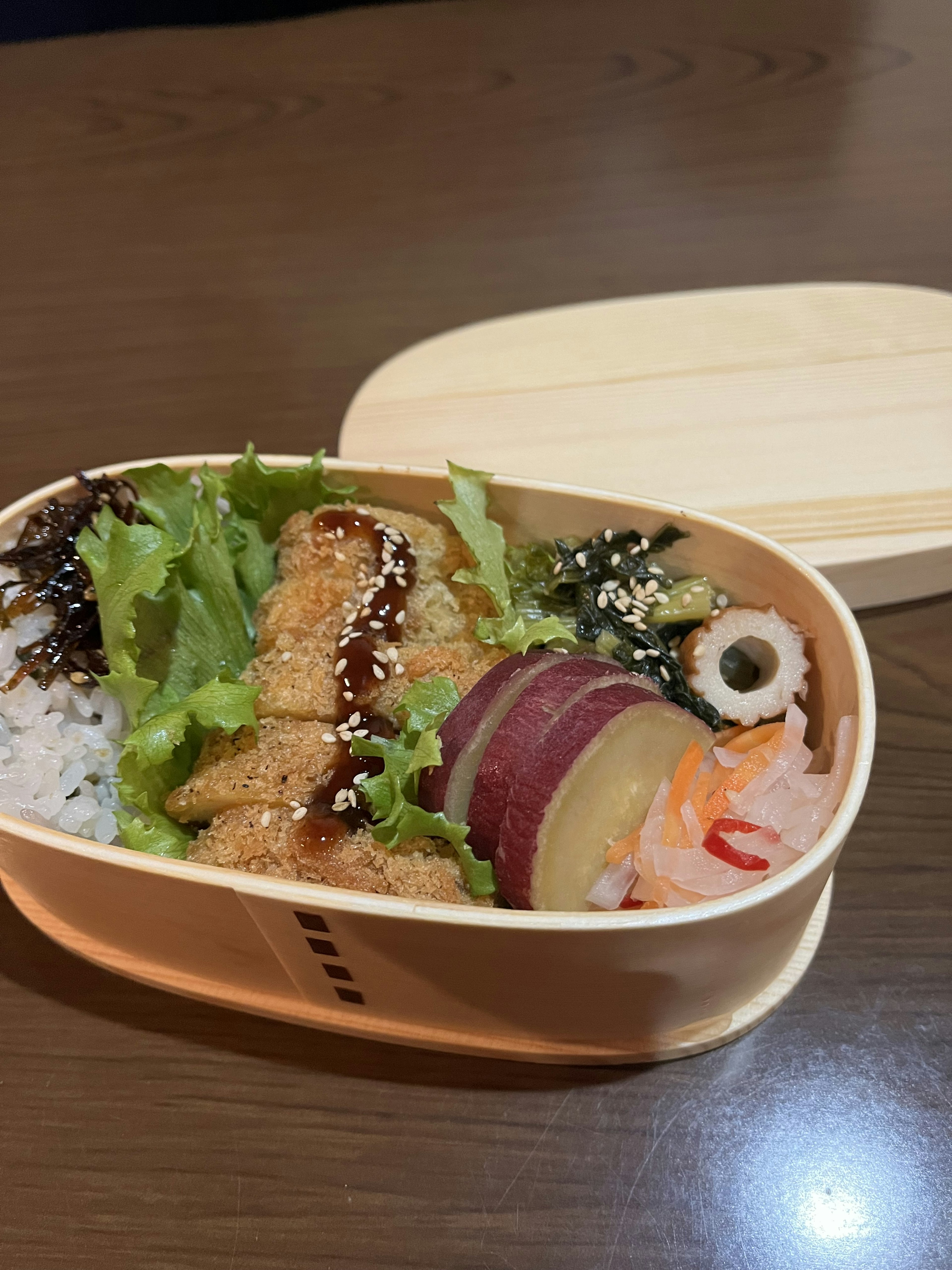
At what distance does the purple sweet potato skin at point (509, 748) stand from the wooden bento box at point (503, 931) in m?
0.25

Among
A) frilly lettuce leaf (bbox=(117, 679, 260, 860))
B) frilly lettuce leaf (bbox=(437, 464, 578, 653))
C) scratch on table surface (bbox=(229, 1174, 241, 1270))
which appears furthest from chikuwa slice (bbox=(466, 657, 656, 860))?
scratch on table surface (bbox=(229, 1174, 241, 1270))

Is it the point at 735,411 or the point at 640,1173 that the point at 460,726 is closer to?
the point at 640,1173

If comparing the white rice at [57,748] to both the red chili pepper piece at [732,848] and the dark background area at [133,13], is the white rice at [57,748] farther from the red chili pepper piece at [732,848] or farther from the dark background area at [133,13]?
the dark background area at [133,13]

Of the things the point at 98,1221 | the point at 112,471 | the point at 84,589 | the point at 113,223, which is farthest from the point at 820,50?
the point at 98,1221

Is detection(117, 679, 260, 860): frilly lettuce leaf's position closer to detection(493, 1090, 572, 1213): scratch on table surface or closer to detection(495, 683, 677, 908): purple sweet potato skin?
detection(495, 683, 677, 908): purple sweet potato skin

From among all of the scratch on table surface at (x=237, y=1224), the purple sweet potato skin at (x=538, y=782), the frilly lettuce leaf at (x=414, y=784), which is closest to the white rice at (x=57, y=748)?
the frilly lettuce leaf at (x=414, y=784)

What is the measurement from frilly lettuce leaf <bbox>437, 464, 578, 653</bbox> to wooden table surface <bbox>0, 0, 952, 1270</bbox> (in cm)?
89

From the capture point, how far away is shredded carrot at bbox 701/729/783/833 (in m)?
1.60

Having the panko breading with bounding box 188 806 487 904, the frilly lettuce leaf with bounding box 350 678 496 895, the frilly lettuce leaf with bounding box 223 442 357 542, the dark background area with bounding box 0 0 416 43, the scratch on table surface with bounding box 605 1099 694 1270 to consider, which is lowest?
the scratch on table surface with bounding box 605 1099 694 1270

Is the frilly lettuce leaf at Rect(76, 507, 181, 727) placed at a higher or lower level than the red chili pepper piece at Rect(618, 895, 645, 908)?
higher

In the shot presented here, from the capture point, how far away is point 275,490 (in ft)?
6.87

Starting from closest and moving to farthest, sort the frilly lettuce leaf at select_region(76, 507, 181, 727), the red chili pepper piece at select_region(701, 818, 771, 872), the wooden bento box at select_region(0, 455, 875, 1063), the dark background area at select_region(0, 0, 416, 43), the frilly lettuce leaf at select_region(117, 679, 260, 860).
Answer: the wooden bento box at select_region(0, 455, 875, 1063), the red chili pepper piece at select_region(701, 818, 771, 872), the frilly lettuce leaf at select_region(117, 679, 260, 860), the frilly lettuce leaf at select_region(76, 507, 181, 727), the dark background area at select_region(0, 0, 416, 43)

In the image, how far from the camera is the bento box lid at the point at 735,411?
2438 millimetres

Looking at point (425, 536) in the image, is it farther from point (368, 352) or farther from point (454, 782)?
point (368, 352)
